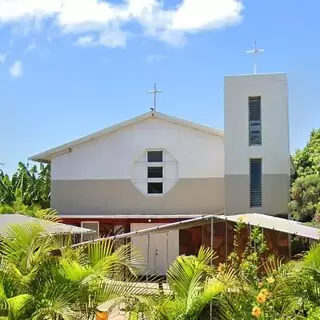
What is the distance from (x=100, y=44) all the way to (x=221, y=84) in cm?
1144

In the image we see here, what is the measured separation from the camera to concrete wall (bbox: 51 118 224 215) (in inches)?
1160

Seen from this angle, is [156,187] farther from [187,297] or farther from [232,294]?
[187,297]

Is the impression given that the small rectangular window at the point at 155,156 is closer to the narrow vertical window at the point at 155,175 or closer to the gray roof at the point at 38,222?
the narrow vertical window at the point at 155,175

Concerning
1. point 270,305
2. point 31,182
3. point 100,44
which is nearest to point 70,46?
point 100,44

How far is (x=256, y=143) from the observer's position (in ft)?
91.7

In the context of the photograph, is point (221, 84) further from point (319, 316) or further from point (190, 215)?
point (319, 316)

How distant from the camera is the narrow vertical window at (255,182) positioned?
90.9 ft

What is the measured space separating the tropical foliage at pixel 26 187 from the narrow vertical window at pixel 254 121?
46.0ft

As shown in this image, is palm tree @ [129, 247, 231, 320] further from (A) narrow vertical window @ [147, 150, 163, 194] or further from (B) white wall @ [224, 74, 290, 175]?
(A) narrow vertical window @ [147, 150, 163, 194]

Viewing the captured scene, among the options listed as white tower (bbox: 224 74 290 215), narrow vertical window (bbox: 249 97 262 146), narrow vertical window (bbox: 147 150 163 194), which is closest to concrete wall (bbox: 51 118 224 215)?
narrow vertical window (bbox: 147 150 163 194)

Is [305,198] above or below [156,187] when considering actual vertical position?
below

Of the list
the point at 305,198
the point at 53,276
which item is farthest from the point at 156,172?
the point at 53,276

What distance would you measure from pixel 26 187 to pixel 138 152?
9936 mm

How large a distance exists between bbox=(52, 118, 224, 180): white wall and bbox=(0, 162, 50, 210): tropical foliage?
5.72 meters
